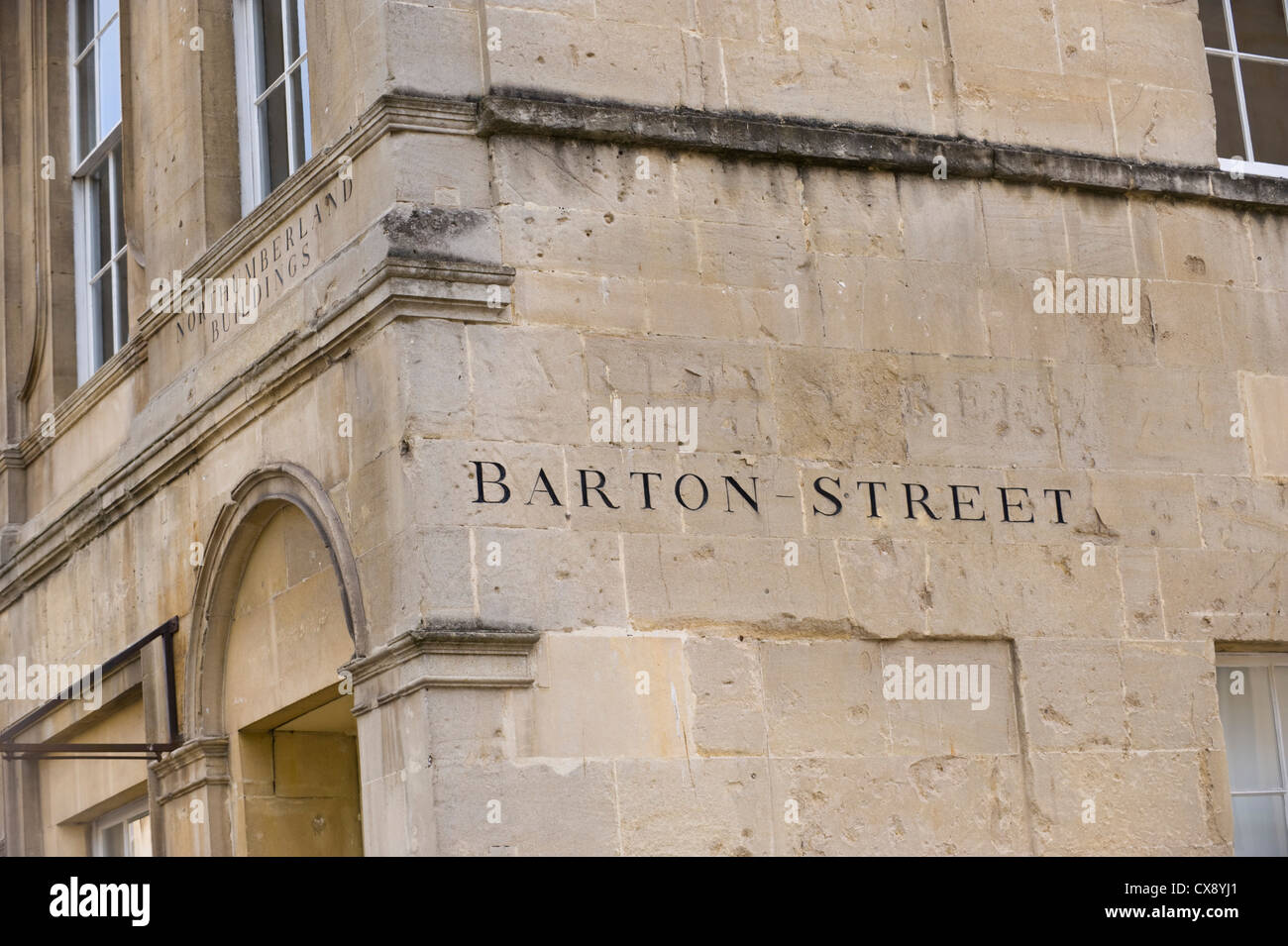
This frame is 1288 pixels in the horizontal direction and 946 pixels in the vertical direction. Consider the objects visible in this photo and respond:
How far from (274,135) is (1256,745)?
19.1 feet

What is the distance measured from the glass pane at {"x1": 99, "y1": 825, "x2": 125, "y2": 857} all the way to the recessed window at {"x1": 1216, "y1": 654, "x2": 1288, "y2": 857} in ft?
20.2

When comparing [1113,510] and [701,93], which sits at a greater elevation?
[701,93]

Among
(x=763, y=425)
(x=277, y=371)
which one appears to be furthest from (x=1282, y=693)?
(x=277, y=371)

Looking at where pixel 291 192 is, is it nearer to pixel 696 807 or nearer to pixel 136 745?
pixel 136 745

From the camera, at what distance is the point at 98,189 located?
45.6ft

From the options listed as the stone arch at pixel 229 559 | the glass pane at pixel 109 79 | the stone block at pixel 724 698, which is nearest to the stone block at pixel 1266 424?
the stone block at pixel 724 698

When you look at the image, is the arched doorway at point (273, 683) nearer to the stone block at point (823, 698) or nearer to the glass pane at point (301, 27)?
the stone block at point (823, 698)

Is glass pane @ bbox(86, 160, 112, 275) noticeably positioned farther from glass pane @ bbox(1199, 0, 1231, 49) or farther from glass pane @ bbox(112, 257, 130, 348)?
glass pane @ bbox(1199, 0, 1231, 49)

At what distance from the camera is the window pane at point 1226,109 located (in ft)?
38.9

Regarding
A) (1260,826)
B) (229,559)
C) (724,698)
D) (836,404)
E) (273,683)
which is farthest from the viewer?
(229,559)
